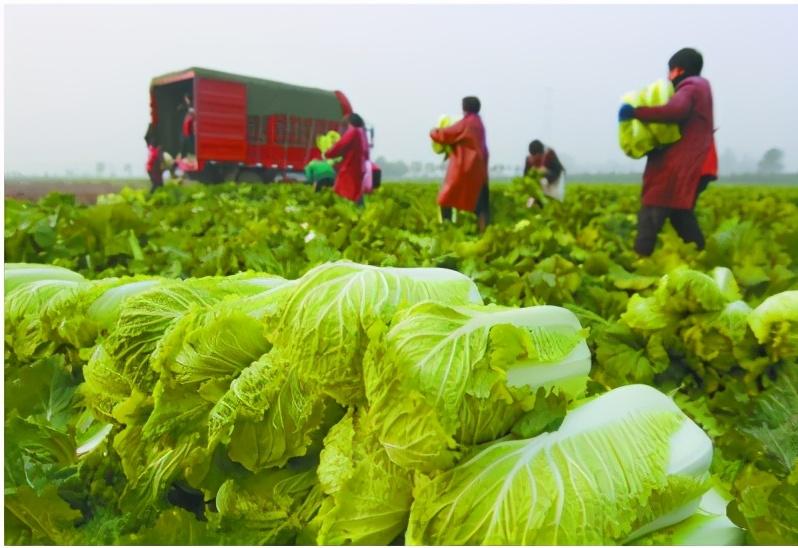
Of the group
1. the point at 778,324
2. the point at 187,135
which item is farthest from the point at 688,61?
the point at 187,135

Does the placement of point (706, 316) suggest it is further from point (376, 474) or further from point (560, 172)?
point (560, 172)

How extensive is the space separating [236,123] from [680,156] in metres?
21.0

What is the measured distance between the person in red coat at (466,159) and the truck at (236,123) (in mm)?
14822

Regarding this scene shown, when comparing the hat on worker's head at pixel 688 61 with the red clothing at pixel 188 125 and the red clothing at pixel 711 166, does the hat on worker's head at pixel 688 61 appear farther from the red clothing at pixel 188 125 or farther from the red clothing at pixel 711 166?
the red clothing at pixel 188 125

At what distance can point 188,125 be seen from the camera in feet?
75.7

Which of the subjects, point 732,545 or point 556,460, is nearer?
point 556,460

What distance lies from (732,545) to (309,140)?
2870 centimetres

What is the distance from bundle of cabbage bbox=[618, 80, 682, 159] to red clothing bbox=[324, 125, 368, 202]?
7.81 meters

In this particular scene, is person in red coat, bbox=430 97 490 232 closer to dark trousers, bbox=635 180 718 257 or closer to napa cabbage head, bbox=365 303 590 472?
dark trousers, bbox=635 180 718 257

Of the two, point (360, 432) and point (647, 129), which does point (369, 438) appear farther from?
point (647, 129)

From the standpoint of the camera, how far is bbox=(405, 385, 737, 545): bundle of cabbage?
1291 millimetres

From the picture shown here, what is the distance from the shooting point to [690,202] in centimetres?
603

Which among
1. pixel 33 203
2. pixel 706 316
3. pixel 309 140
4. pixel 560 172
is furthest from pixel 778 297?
pixel 309 140

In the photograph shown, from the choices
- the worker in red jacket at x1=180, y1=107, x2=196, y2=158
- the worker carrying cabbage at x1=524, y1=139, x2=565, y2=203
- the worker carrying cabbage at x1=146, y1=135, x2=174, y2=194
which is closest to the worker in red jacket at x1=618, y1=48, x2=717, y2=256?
the worker carrying cabbage at x1=524, y1=139, x2=565, y2=203
